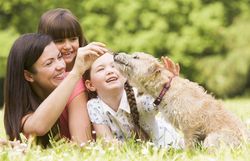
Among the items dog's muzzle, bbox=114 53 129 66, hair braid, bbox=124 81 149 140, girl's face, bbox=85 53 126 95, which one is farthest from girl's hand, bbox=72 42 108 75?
hair braid, bbox=124 81 149 140

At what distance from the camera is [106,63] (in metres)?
4.80

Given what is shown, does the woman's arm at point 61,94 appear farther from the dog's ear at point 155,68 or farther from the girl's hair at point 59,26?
the girl's hair at point 59,26

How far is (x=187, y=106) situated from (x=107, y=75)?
2.95 ft

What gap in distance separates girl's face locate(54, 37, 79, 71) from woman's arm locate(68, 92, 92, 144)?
566 mm

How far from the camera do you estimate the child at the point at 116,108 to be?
4.77 m

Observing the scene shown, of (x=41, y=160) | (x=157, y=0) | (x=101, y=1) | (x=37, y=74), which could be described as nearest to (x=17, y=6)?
(x=101, y=1)

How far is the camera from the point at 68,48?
17.6ft

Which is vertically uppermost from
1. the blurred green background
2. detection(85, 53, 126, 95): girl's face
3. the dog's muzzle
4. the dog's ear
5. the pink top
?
the dog's muzzle

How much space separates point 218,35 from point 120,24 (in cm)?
383

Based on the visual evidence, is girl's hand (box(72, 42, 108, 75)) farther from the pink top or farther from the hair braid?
the pink top

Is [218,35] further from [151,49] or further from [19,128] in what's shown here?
[19,128]

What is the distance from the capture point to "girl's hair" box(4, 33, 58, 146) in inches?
192

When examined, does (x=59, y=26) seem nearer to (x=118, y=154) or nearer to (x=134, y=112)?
(x=134, y=112)

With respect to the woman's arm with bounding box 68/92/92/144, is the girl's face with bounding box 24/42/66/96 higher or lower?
higher
